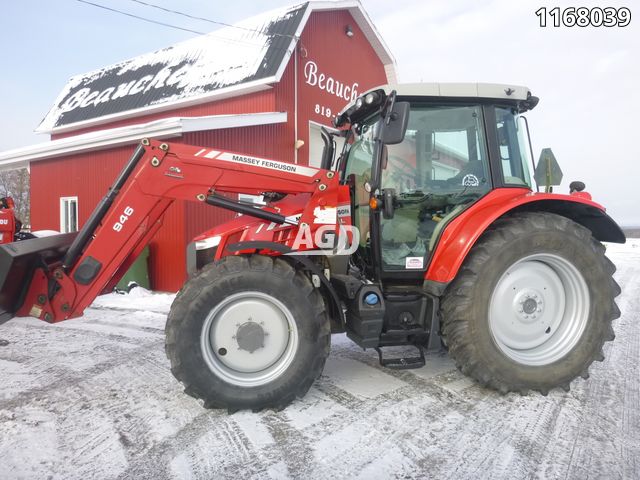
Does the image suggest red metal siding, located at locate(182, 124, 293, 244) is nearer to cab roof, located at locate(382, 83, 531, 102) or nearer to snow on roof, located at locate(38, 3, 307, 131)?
snow on roof, located at locate(38, 3, 307, 131)

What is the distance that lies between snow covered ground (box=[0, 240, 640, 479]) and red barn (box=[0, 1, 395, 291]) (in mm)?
4666

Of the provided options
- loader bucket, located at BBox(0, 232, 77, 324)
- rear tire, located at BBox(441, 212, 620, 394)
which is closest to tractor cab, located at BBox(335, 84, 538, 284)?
rear tire, located at BBox(441, 212, 620, 394)

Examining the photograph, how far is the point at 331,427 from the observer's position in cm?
263

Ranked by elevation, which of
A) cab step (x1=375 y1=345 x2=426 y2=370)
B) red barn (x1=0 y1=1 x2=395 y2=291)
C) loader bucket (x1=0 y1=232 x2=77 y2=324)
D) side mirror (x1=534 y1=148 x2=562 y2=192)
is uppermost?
red barn (x1=0 y1=1 x2=395 y2=291)

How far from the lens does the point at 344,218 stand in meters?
3.26

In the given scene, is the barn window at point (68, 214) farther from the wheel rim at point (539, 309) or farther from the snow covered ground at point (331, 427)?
the wheel rim at point (539, 309)

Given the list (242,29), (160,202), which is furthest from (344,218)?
(242,29)

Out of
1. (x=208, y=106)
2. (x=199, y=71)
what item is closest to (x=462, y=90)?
(x=208, y=106)

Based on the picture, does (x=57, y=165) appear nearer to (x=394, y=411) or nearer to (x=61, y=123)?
(x=61, y=123)

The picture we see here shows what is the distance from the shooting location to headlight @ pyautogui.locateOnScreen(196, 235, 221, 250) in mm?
3109

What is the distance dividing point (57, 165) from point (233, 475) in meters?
10.0

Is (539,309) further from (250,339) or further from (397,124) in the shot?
(250,339)

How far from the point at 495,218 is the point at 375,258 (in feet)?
3.02

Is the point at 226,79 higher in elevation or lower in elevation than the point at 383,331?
higher
